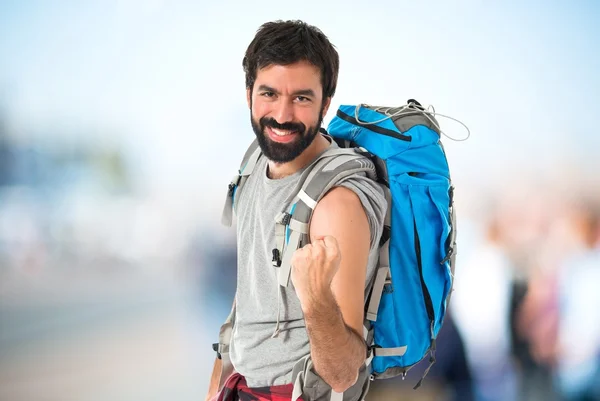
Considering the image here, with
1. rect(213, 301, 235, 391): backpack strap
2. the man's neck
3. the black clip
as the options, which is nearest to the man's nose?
the man's neck

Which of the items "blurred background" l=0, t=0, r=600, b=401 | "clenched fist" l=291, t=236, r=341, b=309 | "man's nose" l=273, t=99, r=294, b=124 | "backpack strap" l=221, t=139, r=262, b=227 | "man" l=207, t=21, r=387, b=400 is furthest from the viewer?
"blurred background" l=0, t=0, r=600, b=401

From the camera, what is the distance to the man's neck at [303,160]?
2.04m

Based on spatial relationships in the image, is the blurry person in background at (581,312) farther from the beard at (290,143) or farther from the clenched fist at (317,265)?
the clenched fist at (317,265)

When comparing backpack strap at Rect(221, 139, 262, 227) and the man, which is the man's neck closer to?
the man

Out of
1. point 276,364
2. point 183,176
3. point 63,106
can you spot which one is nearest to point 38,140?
point 63,106

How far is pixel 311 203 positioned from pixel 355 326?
318mm

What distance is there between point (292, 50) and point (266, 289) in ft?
2.15

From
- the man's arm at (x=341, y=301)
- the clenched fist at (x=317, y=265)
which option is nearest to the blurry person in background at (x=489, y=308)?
the man's arm at (x=341, y=301)

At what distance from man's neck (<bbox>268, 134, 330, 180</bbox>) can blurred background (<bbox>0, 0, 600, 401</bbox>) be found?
2.07 meters

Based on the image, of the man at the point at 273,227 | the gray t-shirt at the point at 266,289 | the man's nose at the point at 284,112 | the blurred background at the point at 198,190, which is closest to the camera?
the man at the point at 273,227

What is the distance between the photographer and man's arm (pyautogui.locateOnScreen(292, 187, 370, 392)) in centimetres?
165

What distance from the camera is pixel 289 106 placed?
6.54ft

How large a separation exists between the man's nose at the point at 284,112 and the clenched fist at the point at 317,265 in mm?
525

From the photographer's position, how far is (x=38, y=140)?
4.68 m
